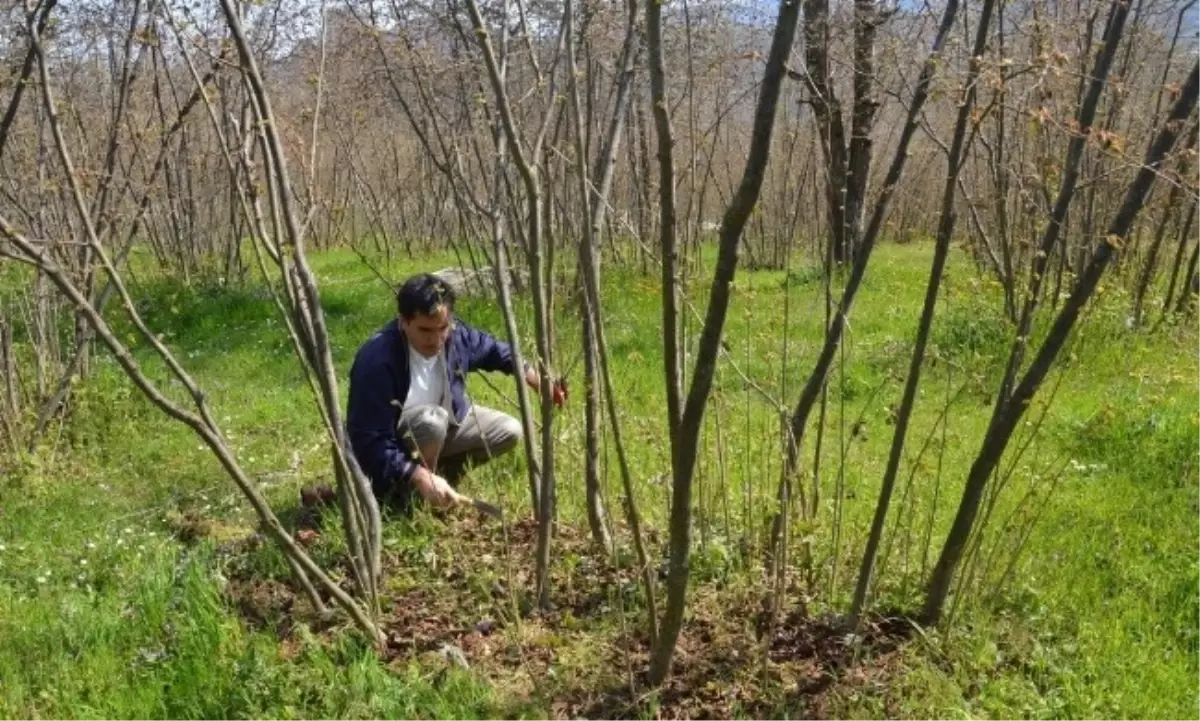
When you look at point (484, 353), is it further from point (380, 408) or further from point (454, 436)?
point (380, 408)

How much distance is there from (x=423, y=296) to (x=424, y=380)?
48 centimetres

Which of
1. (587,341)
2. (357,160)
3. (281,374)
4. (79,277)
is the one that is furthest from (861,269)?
(357,160)

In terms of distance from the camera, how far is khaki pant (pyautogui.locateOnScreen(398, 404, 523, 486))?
3.91 meters

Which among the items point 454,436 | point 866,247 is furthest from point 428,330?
point 866,247

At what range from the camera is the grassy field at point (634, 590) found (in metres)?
2.60

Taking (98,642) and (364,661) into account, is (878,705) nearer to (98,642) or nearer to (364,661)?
(364,661)

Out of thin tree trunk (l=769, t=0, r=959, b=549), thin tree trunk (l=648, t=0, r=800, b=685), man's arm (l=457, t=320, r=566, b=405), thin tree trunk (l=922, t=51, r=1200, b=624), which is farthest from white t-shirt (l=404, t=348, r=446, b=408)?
thin tree trunk (l=922, t=51, r=1200, b=624)

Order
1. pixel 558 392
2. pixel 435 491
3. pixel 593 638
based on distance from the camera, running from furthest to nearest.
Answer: pixel 435 491, pixel 558 392, pixel 593 638

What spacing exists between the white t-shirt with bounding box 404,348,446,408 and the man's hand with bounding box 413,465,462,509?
14.7 inches

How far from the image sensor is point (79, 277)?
16.6 ft

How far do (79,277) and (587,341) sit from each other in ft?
10.9

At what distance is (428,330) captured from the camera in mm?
3795

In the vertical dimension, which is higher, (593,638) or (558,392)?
(558,392)

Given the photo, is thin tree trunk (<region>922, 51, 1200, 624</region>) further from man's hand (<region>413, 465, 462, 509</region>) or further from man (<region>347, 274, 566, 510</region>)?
man's hand (<region>413, 465, 462, 509</region>)
